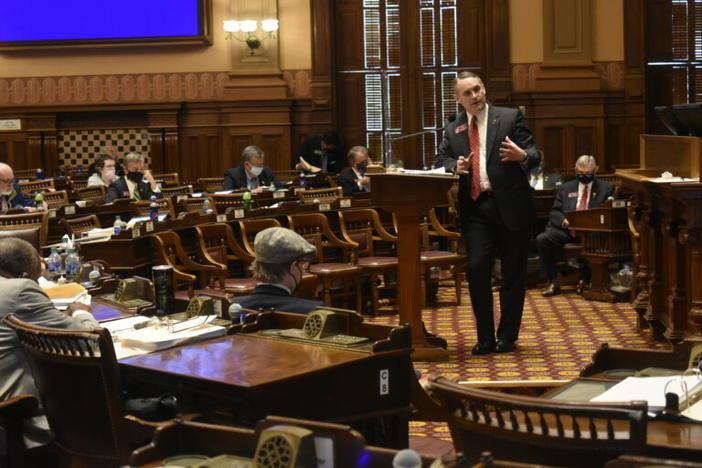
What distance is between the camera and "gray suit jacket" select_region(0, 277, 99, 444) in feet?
13.0

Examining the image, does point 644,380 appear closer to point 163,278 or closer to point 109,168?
point 163,278

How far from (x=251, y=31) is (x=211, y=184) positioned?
2797mm

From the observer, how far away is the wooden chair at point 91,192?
1181 cm

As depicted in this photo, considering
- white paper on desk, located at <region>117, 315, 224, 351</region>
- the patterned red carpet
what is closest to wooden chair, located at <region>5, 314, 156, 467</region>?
white paper on desk, located at <region>117, 315, 224, 351</region>

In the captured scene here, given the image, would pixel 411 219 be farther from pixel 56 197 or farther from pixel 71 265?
pixel 56 197

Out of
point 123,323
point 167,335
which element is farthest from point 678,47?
point 167,335

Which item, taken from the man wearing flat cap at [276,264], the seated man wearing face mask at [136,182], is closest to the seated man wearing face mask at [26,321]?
the man wearing flat cap at [276,264]

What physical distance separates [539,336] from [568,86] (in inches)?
325

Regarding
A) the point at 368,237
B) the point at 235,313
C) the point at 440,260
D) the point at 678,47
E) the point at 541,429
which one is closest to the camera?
the point at 541,429

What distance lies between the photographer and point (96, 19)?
1609cm

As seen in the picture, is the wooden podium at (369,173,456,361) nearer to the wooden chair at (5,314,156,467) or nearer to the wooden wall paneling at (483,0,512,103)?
the wooden chair at (5,314,156,467)

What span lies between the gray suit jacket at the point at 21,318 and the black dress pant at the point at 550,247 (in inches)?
269

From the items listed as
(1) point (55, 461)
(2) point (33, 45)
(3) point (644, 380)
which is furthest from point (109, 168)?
(3) point (644, 380)

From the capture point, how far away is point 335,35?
1611 cm
